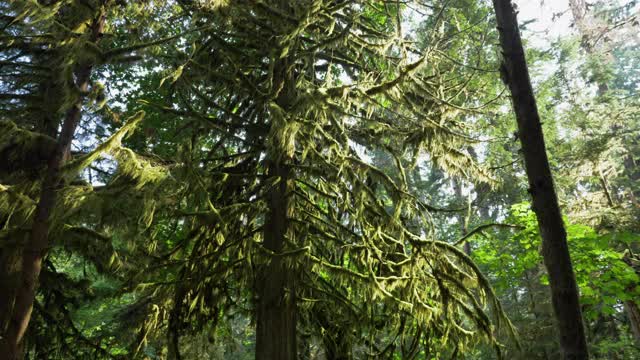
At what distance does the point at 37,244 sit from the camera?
237 inches

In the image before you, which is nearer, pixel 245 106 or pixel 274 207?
pixel 274 207

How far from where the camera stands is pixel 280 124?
16.0 ft

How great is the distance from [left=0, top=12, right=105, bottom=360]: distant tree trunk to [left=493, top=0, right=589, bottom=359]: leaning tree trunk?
5218 millimetres

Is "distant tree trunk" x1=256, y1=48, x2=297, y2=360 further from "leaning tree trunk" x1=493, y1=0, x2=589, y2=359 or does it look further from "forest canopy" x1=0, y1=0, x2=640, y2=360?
"leaning tree trunk" x1=493, y1=0, x2=589, y2=359

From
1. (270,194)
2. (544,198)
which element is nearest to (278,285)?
(270,194)

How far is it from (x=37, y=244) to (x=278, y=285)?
332 cm

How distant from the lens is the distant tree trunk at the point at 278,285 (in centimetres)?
540

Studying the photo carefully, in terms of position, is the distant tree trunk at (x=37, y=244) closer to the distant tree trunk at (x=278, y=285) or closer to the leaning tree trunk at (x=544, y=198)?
the distant tree trunk at (x=278, y=285)

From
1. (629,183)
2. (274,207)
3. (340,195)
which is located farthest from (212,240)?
(629,183)

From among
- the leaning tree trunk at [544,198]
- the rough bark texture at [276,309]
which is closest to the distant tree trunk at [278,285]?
the rough bark texture at [276,309]

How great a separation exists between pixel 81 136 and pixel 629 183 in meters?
22.2

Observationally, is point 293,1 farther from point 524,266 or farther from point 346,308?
point 524,266

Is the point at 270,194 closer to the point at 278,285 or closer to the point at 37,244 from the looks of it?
the point at 278,285

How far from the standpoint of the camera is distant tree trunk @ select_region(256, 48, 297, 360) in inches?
213
